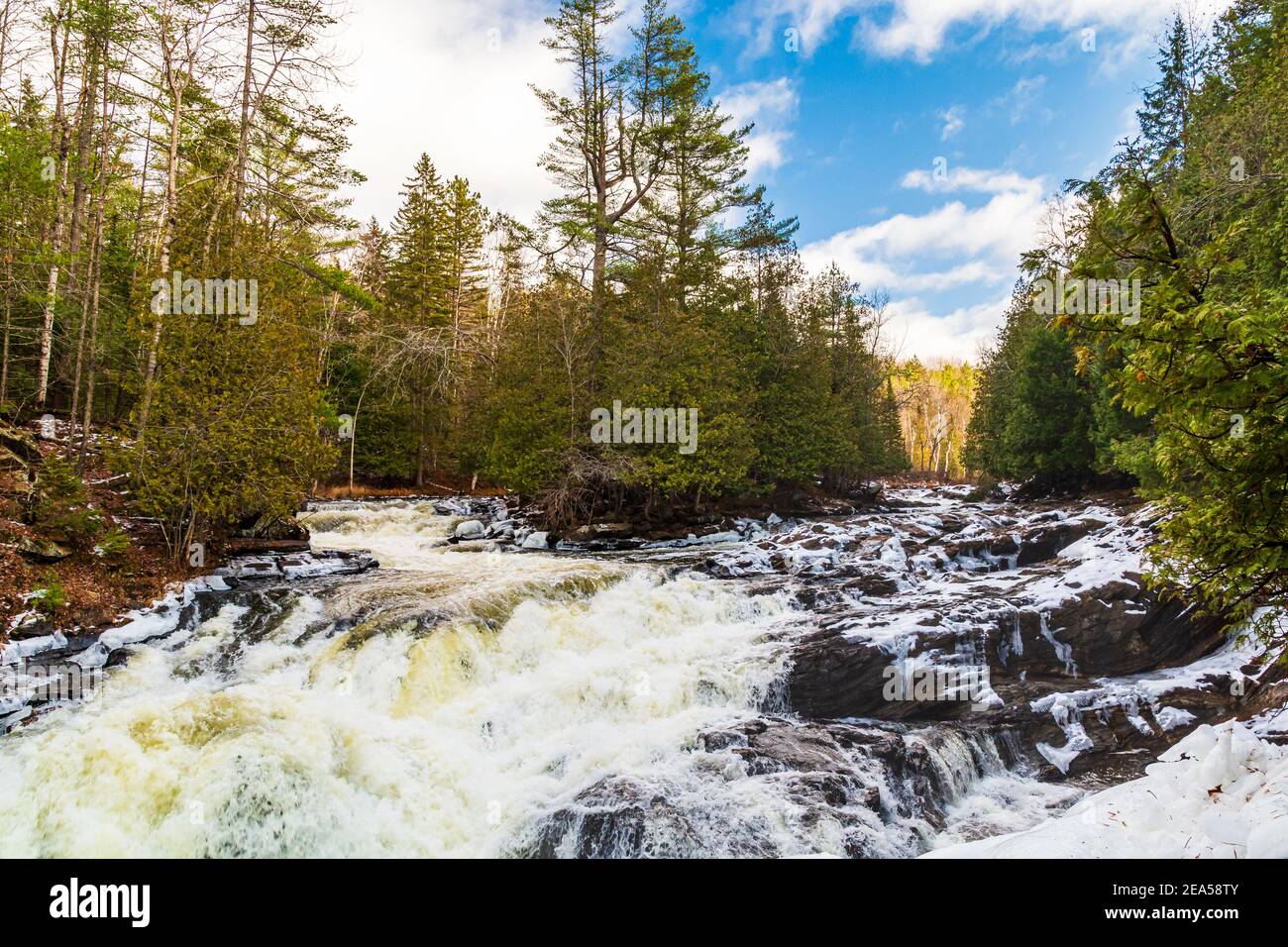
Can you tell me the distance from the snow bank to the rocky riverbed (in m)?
1.26

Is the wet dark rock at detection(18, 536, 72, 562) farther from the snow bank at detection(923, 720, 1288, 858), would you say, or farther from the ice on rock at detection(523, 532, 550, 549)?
the snow bank at detection(923, 720, 1288, 858)

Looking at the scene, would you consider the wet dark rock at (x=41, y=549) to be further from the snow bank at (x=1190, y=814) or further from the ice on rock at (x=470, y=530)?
the snow bank at (x=1190, y=814)

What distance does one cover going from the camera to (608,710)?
26.1 ft

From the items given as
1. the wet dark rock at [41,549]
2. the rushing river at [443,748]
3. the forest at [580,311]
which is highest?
the forest at [580,311]

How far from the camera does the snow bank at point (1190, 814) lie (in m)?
3.30

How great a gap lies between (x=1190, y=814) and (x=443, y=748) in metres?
6.87

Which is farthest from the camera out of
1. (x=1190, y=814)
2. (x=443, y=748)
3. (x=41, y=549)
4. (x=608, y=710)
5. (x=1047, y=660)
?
(x=41, y=549)

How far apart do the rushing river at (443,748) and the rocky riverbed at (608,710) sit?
29mm

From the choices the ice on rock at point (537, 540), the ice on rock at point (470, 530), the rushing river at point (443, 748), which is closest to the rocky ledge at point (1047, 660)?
the rushing river at point (443, 748)

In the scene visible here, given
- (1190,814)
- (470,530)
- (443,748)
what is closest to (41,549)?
(443,748)

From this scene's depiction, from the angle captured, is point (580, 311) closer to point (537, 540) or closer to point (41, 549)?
point (537, 540)

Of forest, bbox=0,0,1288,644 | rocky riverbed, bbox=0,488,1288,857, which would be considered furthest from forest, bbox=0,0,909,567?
rocky riverbed, bbox=0,488,1288,857

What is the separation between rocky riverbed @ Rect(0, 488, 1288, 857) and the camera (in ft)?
18.6
